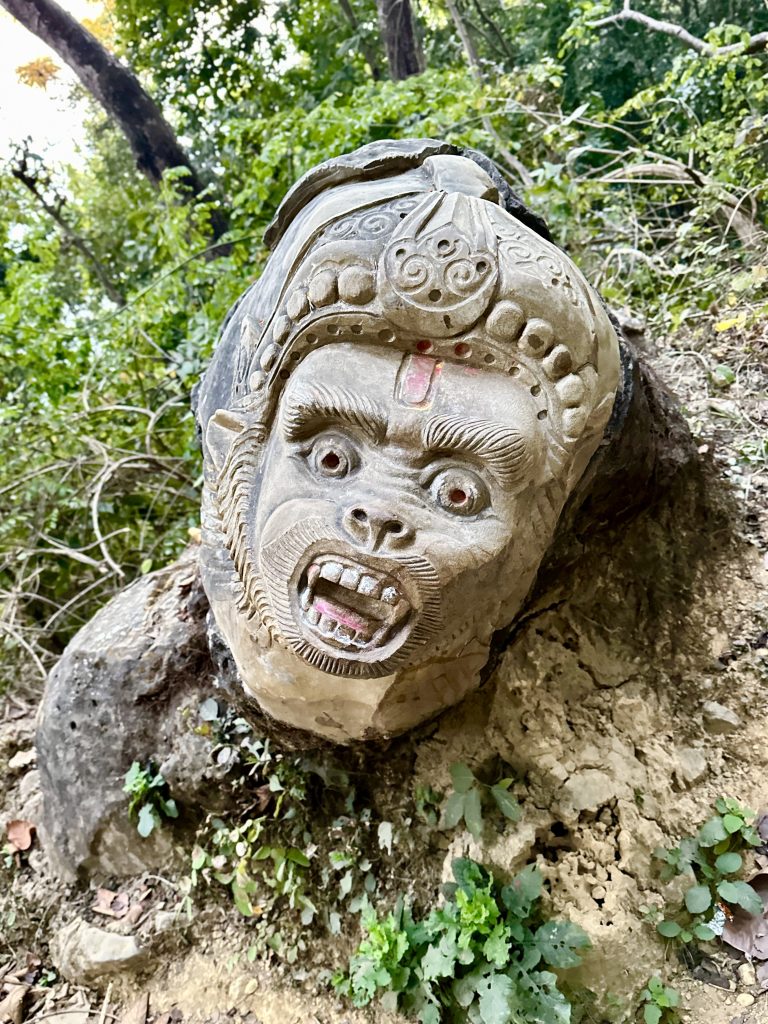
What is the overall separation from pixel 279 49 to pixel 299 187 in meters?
5.21

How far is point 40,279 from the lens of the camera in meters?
4.29

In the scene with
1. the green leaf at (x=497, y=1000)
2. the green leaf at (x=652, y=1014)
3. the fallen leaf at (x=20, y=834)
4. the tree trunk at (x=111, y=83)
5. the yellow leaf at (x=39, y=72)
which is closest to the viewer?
the green leaf at (x=497, y=1000)

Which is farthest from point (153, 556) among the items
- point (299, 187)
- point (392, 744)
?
point (299, 187)

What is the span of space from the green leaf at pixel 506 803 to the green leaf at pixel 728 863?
51cm

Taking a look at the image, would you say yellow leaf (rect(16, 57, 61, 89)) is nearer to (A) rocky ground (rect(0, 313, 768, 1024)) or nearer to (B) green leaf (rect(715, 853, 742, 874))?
(A) rocky ground (rect(0, 313, 768, 1024))

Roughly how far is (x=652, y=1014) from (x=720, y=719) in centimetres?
75

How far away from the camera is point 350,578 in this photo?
4.48 ft

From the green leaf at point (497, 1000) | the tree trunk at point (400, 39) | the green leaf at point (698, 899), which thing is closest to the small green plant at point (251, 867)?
the green leaf at point (497, 1000)

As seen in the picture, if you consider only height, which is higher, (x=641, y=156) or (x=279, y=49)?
(x=279, y=49)

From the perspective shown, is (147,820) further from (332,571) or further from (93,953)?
(332,571)

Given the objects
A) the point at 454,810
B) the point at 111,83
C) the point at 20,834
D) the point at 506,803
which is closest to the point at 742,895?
the point at 506,803

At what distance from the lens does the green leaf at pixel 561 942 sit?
1615 mm

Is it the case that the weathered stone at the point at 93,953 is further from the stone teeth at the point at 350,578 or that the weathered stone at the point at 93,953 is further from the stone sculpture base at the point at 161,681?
the stone teeth at the point at 350,578

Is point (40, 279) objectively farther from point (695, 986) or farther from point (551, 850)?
point (695, 986)
